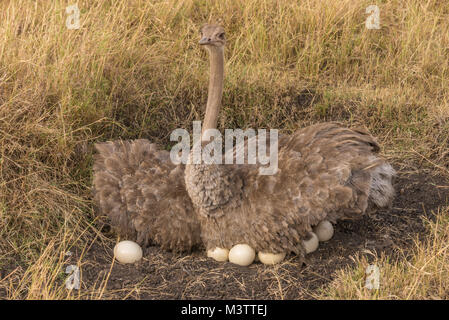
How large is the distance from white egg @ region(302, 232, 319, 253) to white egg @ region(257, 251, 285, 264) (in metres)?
0.16

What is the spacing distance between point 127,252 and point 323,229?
127 centimetres

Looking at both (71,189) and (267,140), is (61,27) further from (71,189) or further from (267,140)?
(267,140)

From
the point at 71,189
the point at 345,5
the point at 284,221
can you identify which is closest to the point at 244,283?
the point at 284,221

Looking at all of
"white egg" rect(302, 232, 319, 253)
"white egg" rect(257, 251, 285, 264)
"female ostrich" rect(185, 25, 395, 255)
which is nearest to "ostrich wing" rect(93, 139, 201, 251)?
"female ostrich" rect(185, 25, 395, 255)

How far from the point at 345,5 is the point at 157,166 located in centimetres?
292

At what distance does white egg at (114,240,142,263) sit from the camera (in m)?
4.33

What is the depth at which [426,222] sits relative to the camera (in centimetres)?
485

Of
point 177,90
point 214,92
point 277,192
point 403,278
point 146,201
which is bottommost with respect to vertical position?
point 403,278

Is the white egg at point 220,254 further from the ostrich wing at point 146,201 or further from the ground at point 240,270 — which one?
the ostrich wing at point 146,201

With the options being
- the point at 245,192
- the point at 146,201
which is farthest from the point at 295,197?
the point at 146,201

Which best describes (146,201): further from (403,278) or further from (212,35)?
(403,278)

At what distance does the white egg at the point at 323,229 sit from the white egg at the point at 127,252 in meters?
1.15

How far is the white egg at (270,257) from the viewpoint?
4.32 metres

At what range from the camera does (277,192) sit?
14.0 ft
